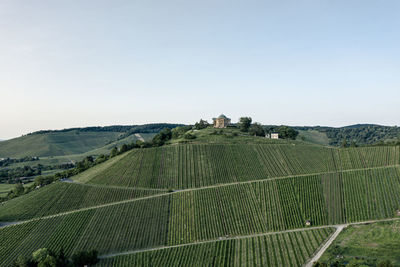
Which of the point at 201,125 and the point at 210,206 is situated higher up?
the point at 201,125

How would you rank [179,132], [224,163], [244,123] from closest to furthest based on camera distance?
[224,163] → [179,132] → [244,123]

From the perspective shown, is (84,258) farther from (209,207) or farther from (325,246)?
(325,246)

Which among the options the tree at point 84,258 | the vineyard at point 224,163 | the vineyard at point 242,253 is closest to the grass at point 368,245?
the vineyard at point 242,253

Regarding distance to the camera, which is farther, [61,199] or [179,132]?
[179,132]

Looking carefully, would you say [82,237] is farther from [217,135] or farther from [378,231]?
[217,135]

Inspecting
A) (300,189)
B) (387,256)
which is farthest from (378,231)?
(300,189)

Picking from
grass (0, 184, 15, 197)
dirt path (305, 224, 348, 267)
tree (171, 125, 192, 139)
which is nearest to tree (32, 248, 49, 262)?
dirt path (305, 224, 348, 267)

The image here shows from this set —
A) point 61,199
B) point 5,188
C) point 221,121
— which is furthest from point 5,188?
point 221,121
